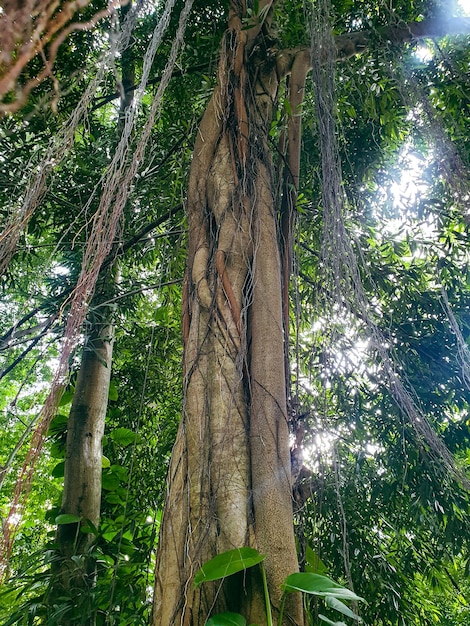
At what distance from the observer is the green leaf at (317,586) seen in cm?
106

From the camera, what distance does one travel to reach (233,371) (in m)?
1.61

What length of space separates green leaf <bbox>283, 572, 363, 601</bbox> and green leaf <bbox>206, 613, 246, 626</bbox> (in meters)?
0.12

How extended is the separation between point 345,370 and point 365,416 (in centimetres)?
25

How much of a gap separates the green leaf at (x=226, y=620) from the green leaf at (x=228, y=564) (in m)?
0.08

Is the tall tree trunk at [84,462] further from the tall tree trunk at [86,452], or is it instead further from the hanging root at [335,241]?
the hanging root at [335,241]

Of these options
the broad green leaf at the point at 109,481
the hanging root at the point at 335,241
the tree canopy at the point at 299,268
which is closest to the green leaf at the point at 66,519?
the tree canopy at the point at 299,268

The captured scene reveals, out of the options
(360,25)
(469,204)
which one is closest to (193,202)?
(469,204)

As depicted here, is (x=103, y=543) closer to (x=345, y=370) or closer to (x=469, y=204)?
(x=345, y=370)

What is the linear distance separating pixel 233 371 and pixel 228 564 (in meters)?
0.62

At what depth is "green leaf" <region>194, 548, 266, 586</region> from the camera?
109 cm

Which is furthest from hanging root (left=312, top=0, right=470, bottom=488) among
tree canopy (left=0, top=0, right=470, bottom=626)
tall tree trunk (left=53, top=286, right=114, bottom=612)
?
tall tree trunk (left=53, top=286, right=114, bottom=612)


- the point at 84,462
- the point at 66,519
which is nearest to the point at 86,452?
the point at 84,462

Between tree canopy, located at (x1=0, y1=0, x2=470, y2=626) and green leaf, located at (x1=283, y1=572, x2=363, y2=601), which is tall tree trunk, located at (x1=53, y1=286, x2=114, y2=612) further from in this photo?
green leaf, located at (x1=283, y1=572, x2=363, y2=601)

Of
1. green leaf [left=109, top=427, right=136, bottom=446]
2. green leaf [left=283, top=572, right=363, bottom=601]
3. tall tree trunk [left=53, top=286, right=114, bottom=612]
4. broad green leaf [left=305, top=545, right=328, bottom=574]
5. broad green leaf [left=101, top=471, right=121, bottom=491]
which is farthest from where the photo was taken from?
green leaf [left=109, top=427, right=136, bottom=446]
